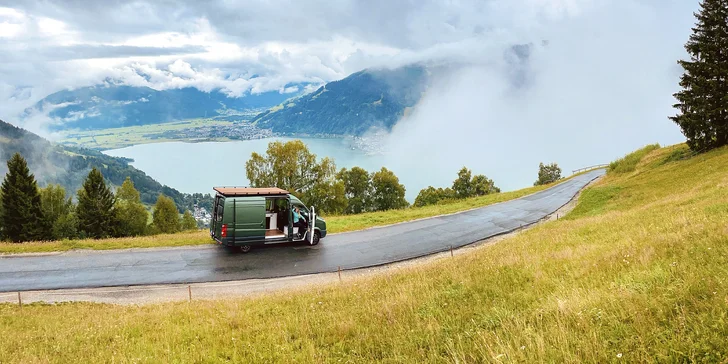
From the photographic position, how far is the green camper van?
17.6 metres

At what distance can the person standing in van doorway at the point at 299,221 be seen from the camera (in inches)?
778

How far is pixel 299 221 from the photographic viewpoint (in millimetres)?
19875

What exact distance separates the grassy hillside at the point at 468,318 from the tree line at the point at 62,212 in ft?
135

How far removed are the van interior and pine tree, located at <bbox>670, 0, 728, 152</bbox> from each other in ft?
104

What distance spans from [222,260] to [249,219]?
84.3 inches

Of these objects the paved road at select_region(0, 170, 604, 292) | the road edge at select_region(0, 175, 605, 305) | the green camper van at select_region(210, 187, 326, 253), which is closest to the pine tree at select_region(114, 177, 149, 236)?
the paved road at select_region(0, 170, 604, 292)

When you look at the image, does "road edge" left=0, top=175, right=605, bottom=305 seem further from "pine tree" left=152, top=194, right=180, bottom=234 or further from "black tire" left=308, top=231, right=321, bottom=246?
"pine tree" left=152, top=194, right=180, bottom=234

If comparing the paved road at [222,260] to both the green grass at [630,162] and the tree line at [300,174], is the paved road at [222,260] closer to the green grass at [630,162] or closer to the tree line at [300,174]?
the tree line at [300,174]

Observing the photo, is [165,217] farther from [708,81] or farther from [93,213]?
[708,81]

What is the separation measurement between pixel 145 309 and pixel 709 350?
11839mm

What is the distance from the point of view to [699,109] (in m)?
29.5

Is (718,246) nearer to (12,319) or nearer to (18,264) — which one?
(12,319)

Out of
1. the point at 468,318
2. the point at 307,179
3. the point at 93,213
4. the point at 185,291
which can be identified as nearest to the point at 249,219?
the point at 185,291

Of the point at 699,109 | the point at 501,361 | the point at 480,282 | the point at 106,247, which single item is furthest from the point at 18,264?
the point at 699,109
